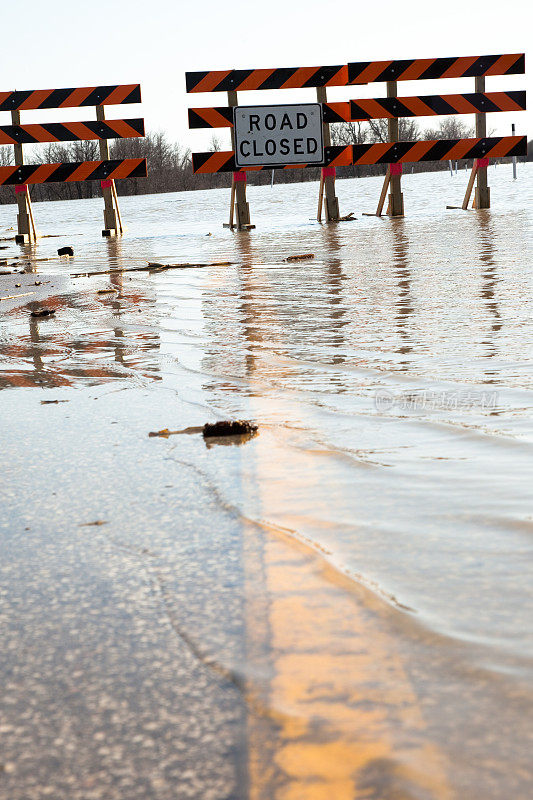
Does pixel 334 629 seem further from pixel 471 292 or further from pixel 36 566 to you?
pixel 471 292

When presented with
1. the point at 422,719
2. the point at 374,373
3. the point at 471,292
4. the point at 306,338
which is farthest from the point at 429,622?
the point at 471,292

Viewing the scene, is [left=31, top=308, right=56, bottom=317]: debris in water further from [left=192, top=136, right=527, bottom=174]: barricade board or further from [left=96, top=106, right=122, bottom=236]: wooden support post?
[left=96, top=106, right=122, bottom=236]: wooden support post

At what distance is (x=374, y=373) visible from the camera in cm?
353

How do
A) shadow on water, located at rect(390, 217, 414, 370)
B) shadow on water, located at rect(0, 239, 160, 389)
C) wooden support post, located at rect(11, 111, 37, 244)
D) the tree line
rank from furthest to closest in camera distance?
1. the tree line
2. wooden support post, located at rect(11, 111, 37, 244)
3. shadow on water, located at rect(390, 217, 414, 370)
4. shadow on water, located at rect(0, 239, 160, 389)

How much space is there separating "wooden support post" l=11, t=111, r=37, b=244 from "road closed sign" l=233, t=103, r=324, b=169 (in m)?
3.42

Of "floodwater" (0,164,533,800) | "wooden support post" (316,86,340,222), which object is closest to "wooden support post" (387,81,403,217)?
"wooden support post" (316,86,340,222)

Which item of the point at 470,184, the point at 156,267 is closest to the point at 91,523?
the point at 156,267

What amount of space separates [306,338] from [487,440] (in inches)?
76.7

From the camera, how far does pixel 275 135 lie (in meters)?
12.4

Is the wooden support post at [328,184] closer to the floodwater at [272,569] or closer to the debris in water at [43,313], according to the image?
the debris in water at [43,313]

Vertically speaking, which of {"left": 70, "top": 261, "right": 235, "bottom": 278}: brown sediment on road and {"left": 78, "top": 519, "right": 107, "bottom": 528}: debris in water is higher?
{"left": 70, "top": 261, "right": 235, "bottom": 278}: brown sediment on road

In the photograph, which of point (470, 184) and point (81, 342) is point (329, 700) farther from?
point (470, 184)

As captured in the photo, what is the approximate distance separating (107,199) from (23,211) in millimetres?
1266

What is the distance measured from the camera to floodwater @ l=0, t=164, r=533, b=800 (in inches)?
47.2
